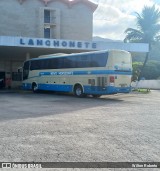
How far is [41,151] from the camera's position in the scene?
592cm

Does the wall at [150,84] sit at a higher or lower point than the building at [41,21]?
lower

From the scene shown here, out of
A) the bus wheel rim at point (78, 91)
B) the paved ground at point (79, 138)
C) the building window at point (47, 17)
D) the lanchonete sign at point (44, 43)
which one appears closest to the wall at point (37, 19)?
the building window at point (47, 17)

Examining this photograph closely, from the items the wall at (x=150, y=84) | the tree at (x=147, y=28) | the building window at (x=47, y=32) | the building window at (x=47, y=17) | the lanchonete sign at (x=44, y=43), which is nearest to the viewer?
the lanchonete sign at (x=44, y=43)

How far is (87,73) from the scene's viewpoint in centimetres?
1972

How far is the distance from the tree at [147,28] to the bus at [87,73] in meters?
24.2

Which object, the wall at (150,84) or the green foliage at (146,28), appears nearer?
the wall at (150,84)

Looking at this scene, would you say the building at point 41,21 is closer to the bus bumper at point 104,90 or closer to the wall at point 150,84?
the wall at point 150,84

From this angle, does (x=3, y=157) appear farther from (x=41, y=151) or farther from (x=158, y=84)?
(x=158, y=84)

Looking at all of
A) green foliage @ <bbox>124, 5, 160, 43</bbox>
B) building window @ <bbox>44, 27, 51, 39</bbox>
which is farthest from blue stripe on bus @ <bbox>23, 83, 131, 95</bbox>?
green foliage @ <bbox>124, 5, 160, 43</bbox>

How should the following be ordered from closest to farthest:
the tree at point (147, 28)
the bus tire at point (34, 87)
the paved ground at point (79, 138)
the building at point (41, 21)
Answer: the paved ground at point (79, 138), the bus tire at point (34, 87), the building at point (41, 21), the tree at point (147, 28)

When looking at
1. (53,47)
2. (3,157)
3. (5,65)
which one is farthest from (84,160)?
(5,65)

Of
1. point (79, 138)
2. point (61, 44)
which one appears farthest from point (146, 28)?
point (79, 138)

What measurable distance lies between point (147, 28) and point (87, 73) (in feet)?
92.8

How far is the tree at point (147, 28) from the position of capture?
44281 mm
